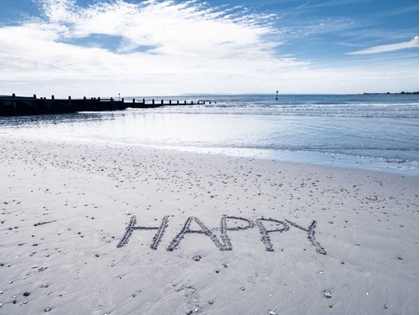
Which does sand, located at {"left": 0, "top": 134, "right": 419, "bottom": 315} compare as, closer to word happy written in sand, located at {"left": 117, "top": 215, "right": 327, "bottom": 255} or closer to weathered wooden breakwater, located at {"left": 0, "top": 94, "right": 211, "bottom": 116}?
word happy written in sand, located at {"left": 117, "top": 215, "right": 327, "bottom": 255}

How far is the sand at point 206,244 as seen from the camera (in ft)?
9.87

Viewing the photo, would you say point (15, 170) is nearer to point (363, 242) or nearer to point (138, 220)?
point (138, 220)

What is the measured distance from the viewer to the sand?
3.01 m

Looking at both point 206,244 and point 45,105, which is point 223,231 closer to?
point 206,244

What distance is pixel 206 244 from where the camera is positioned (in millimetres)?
4102

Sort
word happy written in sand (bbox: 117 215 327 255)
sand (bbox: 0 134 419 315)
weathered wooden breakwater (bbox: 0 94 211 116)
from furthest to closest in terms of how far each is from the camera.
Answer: weathered wooden breakwater (bbox: 0 94 211 116) < word happy written in sand (bbox: 117 215 327 255) < sand (bbox: 0 134 419 315)

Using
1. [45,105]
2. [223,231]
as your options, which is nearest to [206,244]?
[223,231]

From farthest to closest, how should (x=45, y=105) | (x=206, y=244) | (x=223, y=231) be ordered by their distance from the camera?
1. (x=45, y=105)
2. (x=223, y=231)
3. (x=206, y=244)

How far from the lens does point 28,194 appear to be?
19.5 feet

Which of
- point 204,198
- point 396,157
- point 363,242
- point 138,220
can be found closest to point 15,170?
point 138,220

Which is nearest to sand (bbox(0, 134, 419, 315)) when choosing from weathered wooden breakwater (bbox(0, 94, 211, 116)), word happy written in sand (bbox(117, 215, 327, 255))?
word happy written in sand (bbox(117, 215, 327, 255))

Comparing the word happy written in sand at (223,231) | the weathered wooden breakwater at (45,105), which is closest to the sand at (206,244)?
the word happy written in sand at (223,231)

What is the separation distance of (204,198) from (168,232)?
5.46ft

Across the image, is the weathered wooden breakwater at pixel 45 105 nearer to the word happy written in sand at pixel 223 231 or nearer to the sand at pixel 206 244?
the sand at pixel 206 244
